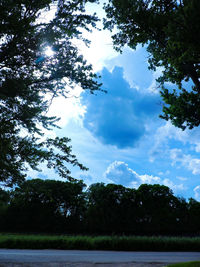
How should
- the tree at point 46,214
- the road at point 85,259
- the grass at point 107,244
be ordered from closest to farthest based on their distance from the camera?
1. the road at point 85,259
2. the grass at point 107,244
3. the tree at point 46,214

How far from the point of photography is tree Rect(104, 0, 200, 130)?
974cm

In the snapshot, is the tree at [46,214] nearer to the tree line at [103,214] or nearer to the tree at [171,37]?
the tree line at [103,214]

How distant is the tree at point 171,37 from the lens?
9.74 meters

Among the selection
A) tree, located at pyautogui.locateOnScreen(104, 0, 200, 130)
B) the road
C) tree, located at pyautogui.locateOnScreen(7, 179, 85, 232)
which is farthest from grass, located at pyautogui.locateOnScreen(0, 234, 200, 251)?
tree, located at pyautogui.locateOnScreen(7, 179, 85, 232)

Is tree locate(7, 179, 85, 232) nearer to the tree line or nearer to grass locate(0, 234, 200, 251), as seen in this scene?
the tree line

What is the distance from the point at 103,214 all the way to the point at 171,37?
81.7 ft

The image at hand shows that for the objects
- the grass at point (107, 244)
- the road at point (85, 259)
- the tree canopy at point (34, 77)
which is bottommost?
the grass at point (107, 244)

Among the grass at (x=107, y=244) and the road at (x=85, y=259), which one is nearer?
the road at (x=85, y=259)

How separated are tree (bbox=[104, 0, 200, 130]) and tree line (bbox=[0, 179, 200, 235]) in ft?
58.0

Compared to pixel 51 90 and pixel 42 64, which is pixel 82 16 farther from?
pixel 51 90

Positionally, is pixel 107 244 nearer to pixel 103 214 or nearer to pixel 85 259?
pixel 85 259

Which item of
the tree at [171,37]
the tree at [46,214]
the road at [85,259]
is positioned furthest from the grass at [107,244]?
the tree at [46,214]

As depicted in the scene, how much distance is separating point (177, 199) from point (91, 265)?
27098 millimetres

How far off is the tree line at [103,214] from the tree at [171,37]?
17673mm
